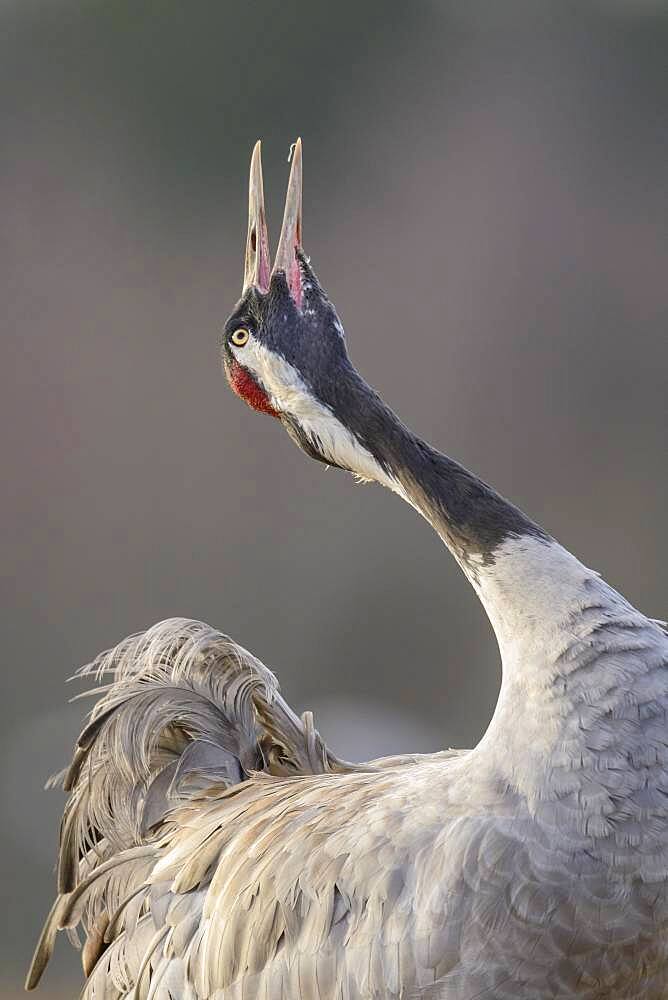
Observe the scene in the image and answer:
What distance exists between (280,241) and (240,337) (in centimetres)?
10

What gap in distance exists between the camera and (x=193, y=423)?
10.3 feet

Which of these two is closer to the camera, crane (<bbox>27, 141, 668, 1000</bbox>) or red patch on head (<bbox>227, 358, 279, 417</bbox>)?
crane (<bbox>27, 141, 668, 1000</bbox>)

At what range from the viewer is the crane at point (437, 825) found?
888 millimetres

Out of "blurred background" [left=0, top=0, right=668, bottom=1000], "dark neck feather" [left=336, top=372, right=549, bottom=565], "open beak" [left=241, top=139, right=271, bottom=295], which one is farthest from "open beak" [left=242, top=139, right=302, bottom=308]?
"blurred background" [left=0, top=0, right=668, bottom=1000]

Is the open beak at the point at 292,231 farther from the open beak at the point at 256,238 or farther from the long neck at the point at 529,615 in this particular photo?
the long neck at the point at 529,615

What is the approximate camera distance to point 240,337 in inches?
43.7

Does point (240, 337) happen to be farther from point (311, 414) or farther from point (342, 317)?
point (342, 317)

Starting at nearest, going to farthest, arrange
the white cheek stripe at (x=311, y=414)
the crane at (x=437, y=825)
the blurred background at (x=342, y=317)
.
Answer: the crane at (x=437, y=825) → the white cheek stripe at (x=311, y=414) → the blurred background at (x=342, y=317)

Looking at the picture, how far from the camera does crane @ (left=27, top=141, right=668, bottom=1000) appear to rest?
0.89 metres

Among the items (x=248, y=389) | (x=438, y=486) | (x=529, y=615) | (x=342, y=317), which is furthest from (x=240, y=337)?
(x=342, y=317)

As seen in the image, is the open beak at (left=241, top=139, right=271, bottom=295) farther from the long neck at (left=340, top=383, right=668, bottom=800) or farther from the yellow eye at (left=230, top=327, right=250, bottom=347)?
the long neck at (left=340, top=383, right=668, bottom=800)

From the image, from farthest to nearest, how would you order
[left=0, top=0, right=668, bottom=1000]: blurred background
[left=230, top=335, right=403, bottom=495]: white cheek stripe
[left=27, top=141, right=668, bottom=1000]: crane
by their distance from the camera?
[left=0, top=0, right=668, bottom=1000]: blurred background, [left=230, top=335, right=403, bottom=495]: white cheek stripe, [left=27, top=141, right=668, bottom=1000]: crane

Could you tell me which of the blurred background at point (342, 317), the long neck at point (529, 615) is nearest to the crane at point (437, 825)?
the long neck at point (529, 615)

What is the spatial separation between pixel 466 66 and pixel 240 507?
4.45 feet
